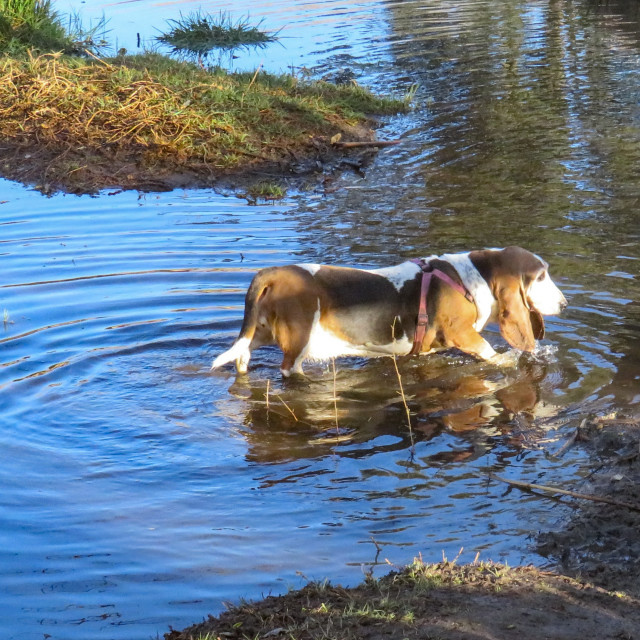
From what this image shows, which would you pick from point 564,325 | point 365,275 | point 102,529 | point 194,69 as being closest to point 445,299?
point 365,275

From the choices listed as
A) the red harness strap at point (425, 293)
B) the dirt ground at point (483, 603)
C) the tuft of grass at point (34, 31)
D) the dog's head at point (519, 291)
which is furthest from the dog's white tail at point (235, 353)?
the tuft of grass at point (34, 31)

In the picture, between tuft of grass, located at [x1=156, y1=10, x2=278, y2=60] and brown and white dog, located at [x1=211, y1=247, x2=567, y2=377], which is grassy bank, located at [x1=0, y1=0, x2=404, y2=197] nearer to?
brown and white dog, located at [x1=211, y1=247, x2=567, y2=377]

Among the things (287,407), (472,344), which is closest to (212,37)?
(472,344)

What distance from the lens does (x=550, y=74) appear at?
16.5 meters

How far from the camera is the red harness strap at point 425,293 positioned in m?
6.78

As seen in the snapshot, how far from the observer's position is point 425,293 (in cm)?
682

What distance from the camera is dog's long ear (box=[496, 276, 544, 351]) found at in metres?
6.88

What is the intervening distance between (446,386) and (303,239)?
3047 millimetres

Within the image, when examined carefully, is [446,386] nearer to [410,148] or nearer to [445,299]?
[445,299]

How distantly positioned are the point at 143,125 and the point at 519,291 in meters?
6.99

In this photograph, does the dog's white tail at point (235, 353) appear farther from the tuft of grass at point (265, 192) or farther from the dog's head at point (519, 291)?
the tuft of grass at point (265, 192)

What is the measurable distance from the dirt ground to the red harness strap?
2.53m

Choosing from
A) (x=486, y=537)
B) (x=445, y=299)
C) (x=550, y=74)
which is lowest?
(x=486, y=537)

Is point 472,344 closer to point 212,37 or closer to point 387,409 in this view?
point 387,409
